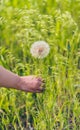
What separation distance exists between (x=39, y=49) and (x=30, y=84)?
18 cm

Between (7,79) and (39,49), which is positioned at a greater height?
(39,49)

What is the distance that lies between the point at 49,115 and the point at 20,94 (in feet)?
0.87

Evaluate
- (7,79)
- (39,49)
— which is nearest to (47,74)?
(39,49)

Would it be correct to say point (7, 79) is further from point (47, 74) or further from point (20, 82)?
point (47, 74)

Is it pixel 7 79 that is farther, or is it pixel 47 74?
pixel 47 74

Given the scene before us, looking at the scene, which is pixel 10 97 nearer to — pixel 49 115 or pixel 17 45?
pixel 49 115

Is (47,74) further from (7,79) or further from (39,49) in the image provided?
(7,79)

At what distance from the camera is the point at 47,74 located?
2109 millimetres

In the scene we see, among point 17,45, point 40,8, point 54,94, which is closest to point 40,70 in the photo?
point 54,94

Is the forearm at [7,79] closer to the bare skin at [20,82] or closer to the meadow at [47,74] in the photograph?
the bare skin at [20,82]

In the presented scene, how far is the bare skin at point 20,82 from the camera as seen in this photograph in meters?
1.85

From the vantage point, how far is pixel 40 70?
6.81 ft

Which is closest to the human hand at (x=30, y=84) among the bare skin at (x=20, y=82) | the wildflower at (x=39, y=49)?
the bare skin at (x=20, y=82)

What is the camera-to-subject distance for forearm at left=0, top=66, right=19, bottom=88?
6.02 ft
